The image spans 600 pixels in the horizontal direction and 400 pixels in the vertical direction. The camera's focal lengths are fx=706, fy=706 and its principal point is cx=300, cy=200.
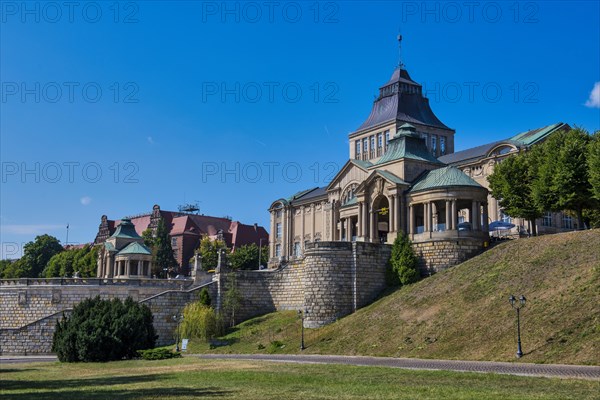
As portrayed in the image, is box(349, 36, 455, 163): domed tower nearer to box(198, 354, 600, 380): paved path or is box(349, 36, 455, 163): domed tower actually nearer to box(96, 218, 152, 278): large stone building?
box(96, 218, 152, 278): large stone building

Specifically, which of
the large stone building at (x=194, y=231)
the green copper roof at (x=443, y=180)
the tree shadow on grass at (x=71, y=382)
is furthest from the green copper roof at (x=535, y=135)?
the large stone building at (x=194, y=231)

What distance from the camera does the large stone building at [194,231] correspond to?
129375 millimetres

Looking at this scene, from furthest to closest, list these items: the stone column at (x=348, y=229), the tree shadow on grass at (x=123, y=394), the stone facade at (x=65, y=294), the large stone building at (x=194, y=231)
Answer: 1. the large stone building at (x=194, y=231)
2. the stone column at (x=348, y=229)
3. the stone facade at (x=65, y=294)
4. the tree shadow on grass at (x=123, y=394)

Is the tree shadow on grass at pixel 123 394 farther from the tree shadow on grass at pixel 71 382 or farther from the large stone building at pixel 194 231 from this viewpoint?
the large stone building at pixel 194 231

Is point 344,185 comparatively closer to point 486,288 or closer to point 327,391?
point 486,288

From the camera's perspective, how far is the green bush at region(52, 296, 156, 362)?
44.7 metres

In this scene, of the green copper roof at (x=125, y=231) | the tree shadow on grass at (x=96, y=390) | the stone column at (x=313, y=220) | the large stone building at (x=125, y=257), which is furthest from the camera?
the green copper roof at (x=125, y=231)

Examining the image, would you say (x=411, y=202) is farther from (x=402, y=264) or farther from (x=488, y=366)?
(x=488, y=366)

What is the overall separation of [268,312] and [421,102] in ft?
148

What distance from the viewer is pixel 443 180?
5669 cm

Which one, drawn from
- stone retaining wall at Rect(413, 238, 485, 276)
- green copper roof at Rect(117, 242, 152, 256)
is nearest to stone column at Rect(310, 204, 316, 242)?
green copper roof at Rect(117, 242, 152, 256)

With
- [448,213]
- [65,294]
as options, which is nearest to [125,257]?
[65,294]

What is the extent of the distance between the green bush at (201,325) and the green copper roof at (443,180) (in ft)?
65.3

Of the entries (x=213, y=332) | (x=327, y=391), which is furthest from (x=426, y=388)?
(x=213, y=332)
